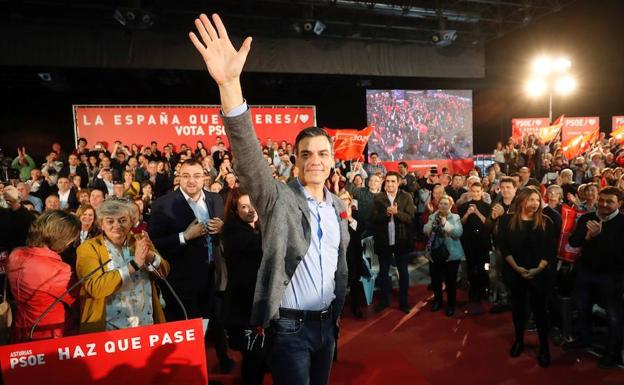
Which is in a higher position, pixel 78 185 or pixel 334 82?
pixel 334 82

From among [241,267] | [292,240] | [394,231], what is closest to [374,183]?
[394,231]

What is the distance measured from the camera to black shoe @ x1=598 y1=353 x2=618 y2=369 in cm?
357

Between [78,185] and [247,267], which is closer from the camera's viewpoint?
[247,267]

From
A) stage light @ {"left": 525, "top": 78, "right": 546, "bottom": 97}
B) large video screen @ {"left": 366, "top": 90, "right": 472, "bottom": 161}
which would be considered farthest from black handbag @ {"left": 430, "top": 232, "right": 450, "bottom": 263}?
stage light @ {"left": 525, "top": 78, "right": 546, "bottom": 97}

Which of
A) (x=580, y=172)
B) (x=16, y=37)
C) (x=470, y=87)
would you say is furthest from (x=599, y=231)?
(x=470, y=87)

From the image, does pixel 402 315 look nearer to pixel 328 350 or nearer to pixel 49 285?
pixel 328 350

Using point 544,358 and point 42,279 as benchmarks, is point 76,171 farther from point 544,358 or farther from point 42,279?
point 544,358

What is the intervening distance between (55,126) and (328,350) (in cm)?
1467

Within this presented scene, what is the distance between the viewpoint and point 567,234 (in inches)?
178

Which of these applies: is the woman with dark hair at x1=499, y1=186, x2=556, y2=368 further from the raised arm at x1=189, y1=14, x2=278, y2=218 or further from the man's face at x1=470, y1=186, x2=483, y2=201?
the raised arm at x1=189, y1=14, x2=278, y2=218

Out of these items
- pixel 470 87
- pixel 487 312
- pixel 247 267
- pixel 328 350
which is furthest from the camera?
pixel 470 87

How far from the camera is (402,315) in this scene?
508 centimetres

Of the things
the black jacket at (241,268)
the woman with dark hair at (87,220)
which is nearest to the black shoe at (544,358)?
the black jacket at (241,268)

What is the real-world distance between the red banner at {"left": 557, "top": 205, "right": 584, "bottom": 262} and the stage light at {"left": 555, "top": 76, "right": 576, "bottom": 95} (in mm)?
13995
